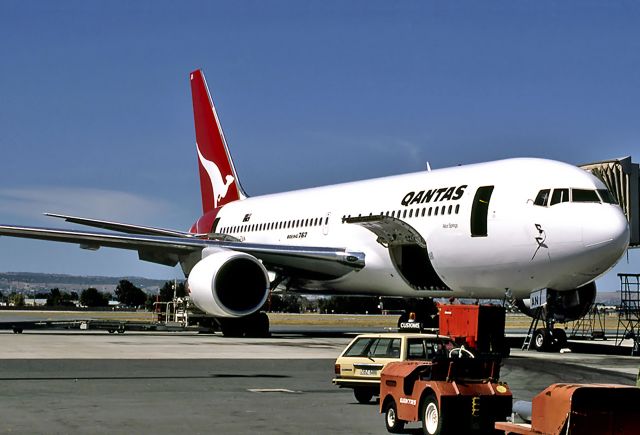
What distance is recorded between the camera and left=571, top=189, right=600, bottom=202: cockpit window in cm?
2294

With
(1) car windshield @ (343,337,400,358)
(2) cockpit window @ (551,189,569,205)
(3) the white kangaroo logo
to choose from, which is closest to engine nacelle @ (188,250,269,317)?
(2) cockpit window @ (551,189,569,205)

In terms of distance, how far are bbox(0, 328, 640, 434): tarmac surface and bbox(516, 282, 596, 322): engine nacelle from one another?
1.12m

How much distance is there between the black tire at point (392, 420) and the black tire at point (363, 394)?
2282 mm

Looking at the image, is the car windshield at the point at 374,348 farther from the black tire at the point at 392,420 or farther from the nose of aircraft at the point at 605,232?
the nose of aircraft at the point at 605,232

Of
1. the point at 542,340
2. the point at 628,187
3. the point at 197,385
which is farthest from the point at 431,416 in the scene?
the point at 628,187

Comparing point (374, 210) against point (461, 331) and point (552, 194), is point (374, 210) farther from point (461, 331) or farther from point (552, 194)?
point (461, 331)

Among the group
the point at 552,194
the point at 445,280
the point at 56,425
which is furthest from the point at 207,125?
the point at 56,425

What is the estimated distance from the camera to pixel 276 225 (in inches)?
1359

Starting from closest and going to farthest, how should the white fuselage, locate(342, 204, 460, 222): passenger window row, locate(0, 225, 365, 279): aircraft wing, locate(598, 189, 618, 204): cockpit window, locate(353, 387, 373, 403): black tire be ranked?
1. locate(353, 387, 373, 403): black tire
2. the white fuselage
3. locate(598, 189, 618, 204): cockpit window
4. locate(342, 204, 460, 222): passenger window row
5. locate(0, 225, 365, 279): aircraft wing

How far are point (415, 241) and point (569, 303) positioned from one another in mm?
4324

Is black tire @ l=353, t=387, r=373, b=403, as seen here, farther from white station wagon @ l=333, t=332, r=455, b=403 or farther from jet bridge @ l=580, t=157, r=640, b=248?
jet bridge @ l=580, t=157, r=640, b=248

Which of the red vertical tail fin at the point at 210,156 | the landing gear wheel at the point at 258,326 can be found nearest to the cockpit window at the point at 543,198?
the landing gear wheel at the point at 258,326

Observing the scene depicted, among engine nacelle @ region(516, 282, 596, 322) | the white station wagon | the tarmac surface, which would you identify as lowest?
the tarmac surface

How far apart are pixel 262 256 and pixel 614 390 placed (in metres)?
22.5
